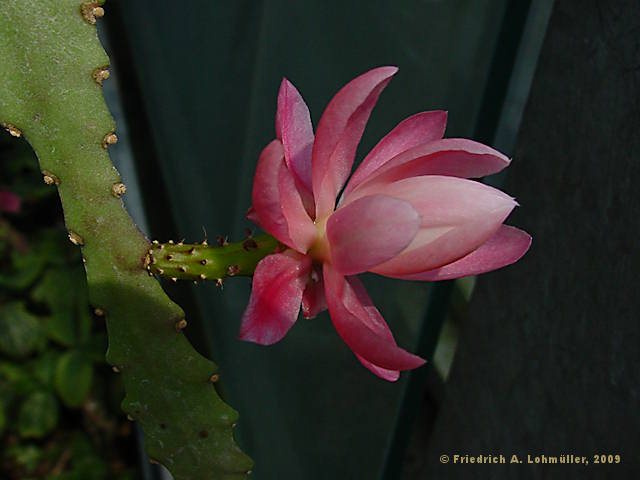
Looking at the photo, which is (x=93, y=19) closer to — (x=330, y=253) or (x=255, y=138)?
(x=330, y=253)

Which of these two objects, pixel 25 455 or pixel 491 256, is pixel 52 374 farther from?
pixel 491 256

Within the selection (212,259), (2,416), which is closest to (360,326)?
(212,259)

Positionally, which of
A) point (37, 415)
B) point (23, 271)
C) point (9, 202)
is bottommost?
point (37, 415)

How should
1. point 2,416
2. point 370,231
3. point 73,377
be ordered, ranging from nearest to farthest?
point 370,231 < point 2,416 < point 73,377

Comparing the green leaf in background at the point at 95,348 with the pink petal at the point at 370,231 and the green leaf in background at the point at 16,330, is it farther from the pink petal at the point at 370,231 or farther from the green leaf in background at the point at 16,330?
the pink petal at the point at 370,231

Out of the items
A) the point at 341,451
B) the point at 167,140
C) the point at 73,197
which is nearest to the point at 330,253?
the point at 73,197

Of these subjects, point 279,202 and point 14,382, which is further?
point 14,382
